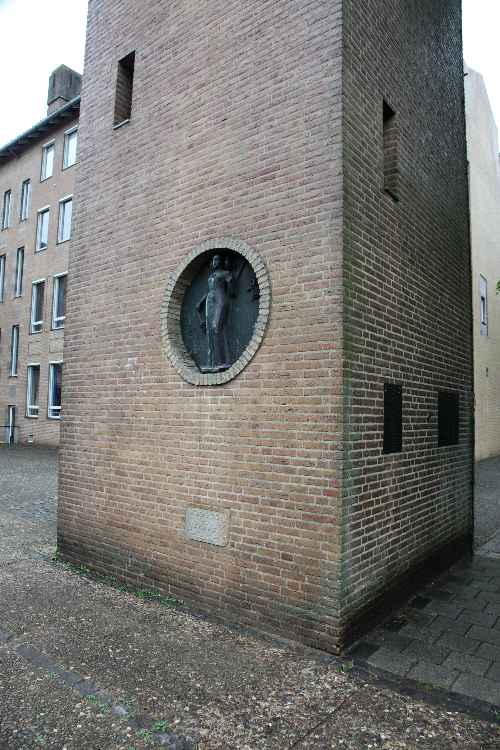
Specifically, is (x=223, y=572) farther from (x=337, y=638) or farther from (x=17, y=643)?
(x=17, y=643)

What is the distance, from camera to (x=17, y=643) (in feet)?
13.4

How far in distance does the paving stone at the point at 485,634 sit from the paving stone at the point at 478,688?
2.32 ft

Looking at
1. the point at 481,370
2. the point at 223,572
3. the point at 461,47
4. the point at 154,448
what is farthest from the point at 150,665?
the point at 481,370

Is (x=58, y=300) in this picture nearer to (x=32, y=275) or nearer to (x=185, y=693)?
(x=32, y=275)

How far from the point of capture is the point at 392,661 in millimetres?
3936

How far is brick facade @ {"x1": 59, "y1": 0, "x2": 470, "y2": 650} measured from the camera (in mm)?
4254

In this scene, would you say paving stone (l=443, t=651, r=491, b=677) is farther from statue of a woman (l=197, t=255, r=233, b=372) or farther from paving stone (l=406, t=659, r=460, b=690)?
statue of a woman (l=197, t=255, r=233, b=372)

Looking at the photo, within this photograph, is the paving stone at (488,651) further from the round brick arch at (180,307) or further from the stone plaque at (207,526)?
the round brick arch at (180,307)

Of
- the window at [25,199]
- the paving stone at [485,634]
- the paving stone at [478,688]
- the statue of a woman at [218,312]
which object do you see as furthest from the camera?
the window at [25,199]

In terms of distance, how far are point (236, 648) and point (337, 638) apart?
2.63ft

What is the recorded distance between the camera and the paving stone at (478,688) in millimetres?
3451

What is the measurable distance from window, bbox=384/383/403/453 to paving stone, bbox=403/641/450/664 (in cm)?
164

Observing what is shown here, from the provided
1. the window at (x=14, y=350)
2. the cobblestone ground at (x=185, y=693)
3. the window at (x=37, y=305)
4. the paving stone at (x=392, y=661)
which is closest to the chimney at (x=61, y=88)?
the window at (x=37, y=305)

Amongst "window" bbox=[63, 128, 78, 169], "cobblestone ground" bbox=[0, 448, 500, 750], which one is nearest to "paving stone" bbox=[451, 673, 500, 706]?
"cobblestone ground" bbox=[0, 448, 500, 750]
